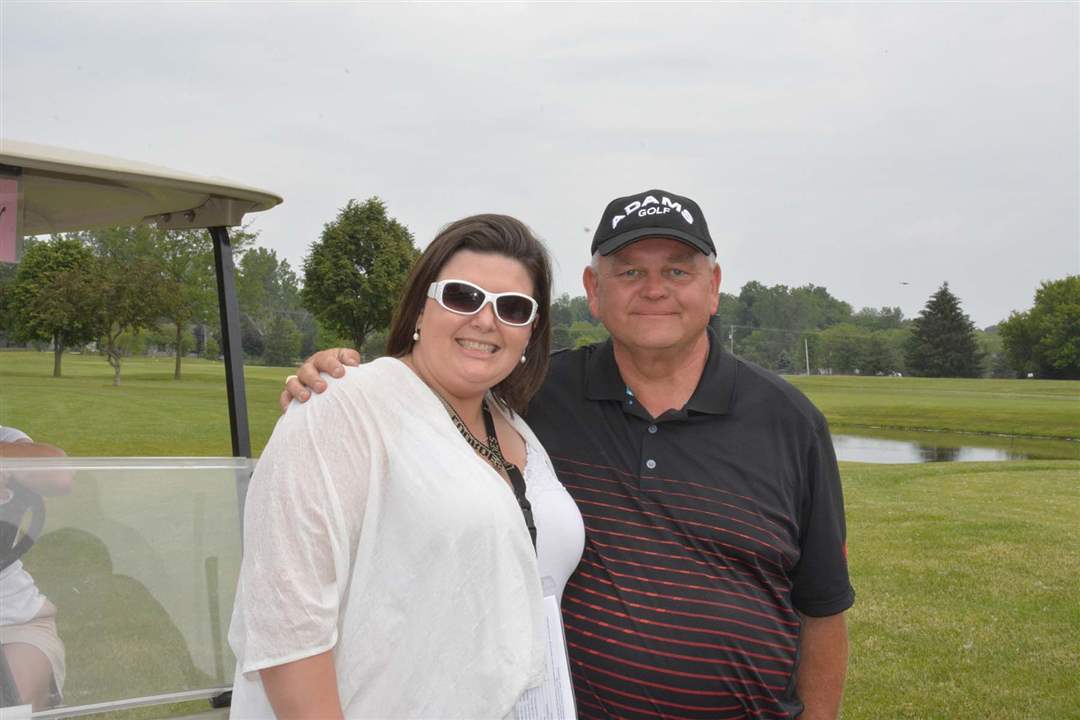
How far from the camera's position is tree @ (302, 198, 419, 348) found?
132ft

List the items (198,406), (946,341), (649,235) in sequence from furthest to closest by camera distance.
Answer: (946,341) → (198,406) → (649,235)

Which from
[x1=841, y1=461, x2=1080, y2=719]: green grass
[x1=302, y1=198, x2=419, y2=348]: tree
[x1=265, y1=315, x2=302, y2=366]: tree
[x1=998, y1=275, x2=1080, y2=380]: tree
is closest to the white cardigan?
[x1=841, y1=461, x2=1080, y2=719]: green grass

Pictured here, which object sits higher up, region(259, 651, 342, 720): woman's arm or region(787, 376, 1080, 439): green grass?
region(259, 651, 342, 720): woman's arm

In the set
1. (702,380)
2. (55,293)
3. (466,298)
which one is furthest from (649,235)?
(55,293)

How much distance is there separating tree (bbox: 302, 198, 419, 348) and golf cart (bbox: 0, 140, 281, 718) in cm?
3722

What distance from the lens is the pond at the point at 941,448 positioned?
2327 centimetres

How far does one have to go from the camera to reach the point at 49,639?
2176 mm

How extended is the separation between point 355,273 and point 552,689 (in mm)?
39682

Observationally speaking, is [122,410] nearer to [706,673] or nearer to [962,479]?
[962,479]

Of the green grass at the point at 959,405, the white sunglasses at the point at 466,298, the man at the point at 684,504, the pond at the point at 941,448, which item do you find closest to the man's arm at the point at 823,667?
the man at the point at 684,504

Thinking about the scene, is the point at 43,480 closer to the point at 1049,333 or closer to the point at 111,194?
the point at 111,194

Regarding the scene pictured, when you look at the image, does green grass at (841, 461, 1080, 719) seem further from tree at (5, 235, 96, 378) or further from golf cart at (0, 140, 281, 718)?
tree at (5, 235, 96, 378)

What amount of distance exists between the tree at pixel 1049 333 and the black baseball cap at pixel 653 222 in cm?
5843

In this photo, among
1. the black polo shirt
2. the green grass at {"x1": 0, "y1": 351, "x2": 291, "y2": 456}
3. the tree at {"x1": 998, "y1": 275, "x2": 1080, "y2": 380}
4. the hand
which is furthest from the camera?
the tree at {"x1": 998, "y1": 275, "x2": 1080, "y2": 380}
